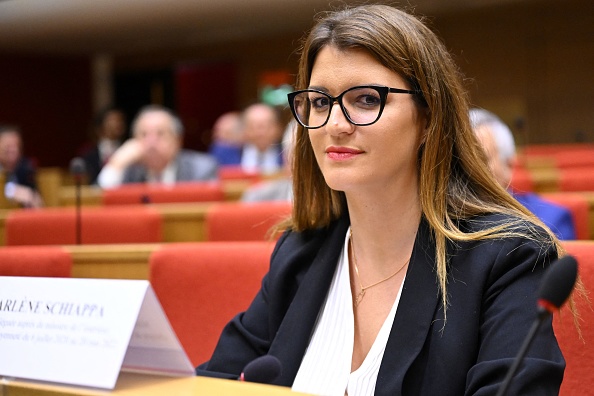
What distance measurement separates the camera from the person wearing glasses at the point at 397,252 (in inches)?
55.9

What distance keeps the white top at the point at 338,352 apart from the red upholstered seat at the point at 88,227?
6.07ft

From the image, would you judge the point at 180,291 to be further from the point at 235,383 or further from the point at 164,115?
the point at 164,115

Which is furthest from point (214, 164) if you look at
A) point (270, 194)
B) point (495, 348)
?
point (495, 348)

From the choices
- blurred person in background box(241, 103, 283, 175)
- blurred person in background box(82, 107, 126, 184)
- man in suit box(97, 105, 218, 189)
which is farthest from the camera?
blurred person in background box(82, 107, 126, 184)

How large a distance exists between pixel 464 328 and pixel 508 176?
2036mm

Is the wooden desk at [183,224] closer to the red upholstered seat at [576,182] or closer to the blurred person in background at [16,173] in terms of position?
the red upholstered seat at [576,182]

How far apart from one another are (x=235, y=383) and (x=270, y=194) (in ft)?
10.1

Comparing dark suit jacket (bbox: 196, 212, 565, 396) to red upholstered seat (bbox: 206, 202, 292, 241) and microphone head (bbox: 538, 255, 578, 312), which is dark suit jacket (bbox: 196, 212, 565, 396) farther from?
red upholstered seat (bbox: 206, 202, 292, 241)

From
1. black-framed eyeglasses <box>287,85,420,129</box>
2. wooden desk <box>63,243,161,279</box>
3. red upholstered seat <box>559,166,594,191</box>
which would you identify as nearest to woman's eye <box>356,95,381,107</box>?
black-framed eyeglasses <box>287,85,420,129</box>

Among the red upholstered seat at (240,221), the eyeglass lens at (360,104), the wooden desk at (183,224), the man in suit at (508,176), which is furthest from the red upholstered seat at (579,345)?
the wooden desk at (183,224)

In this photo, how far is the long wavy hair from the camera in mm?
1527

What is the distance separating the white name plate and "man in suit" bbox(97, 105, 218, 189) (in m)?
4.79

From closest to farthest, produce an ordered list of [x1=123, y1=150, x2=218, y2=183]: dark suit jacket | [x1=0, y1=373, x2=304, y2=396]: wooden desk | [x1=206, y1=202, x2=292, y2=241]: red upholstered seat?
[x1=0, y1=373, x2=304, y2=396]: wooden desk
[x1=206, y1=202, x2=292, y2=241]: red upholstered seat
[x1=123, y1=150, x2=218, y2=183]: dark suit jacket

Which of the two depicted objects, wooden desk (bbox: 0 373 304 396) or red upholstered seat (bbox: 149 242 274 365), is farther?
red upholstered seat (bbox: 149 242 274 365)
